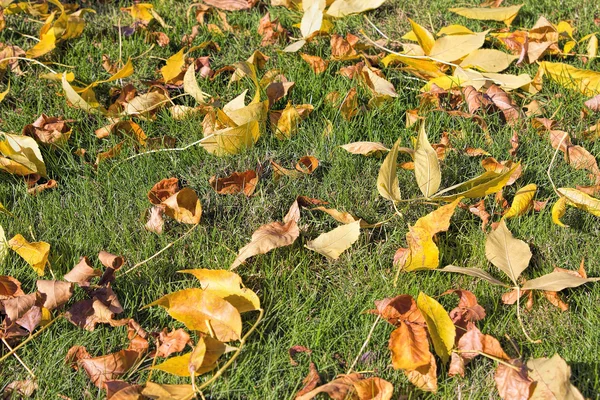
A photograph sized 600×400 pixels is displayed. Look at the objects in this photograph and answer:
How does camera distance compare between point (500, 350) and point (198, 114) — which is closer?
point (500, 350)

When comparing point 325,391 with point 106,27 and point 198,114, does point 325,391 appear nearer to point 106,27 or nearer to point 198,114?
point 198,114

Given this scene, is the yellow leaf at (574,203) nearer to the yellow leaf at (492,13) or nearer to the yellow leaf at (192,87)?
the yellow leaf at (492,13)

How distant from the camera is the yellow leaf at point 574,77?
2.87 m

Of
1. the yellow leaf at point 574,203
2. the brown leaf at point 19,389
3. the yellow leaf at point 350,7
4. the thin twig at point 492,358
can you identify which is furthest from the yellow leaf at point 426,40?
the brown leaf at point 19,389

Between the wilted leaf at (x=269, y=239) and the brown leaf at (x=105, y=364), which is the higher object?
the wilted leaf at (x=269, y=239)

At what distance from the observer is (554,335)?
2.03 metres

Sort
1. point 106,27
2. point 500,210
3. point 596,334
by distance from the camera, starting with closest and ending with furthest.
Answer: point 596,334 → point 500,210 → point 106,27

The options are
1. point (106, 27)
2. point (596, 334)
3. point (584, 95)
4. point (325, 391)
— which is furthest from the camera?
point (106, 27)

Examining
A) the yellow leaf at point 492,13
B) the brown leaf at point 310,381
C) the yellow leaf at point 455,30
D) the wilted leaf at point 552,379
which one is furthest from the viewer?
the yellow leaf at point 492,13

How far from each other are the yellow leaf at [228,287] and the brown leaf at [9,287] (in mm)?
467

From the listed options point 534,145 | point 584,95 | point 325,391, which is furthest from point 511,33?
point 325,391

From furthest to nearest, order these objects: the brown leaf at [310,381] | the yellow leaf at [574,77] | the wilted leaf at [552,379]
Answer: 1. the yellow leaf at [574,77]
2. the brown leaf at [310,381]
3. the wilted leaf at [552,379]

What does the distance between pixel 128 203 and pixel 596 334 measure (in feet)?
4.65

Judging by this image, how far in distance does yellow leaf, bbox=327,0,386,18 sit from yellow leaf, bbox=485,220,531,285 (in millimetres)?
1469
